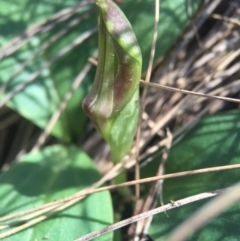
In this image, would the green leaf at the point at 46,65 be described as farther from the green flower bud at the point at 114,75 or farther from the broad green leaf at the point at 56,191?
the green flower bud at the point at 114,75

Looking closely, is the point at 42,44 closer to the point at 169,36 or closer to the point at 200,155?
the point at 169,36

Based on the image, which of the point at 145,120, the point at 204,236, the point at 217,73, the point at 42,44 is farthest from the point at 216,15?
the point at 204,236

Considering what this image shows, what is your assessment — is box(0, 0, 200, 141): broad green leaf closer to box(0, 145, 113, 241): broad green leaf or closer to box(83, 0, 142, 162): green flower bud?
box(0, 145, 113, 241): broad green leaf

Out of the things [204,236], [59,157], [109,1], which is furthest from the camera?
[59,157]

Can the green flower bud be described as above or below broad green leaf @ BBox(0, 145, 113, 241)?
above

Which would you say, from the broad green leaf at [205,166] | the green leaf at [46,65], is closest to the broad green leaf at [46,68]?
the green leaf at [46,65]

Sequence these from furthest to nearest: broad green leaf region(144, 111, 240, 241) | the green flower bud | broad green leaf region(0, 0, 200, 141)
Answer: broad green leaf region(0, 0, 200, 141) → broad green leaf region(144, 111, 240, 241) → the green flower bud

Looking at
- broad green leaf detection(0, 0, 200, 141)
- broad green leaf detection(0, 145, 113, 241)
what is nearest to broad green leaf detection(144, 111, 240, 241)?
broad green leaf detection(0, 145, 113, 241)
